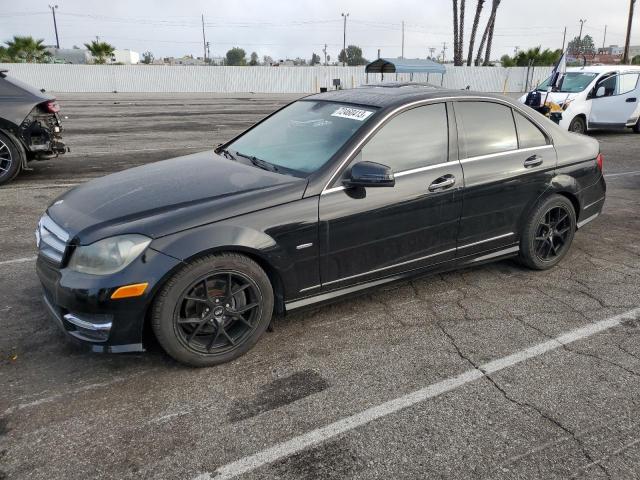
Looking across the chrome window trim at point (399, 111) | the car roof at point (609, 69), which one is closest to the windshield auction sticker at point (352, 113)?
the chrome window trim at point (399, 111)

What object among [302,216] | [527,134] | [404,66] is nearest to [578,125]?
[527,134]

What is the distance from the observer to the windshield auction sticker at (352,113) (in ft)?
12.2

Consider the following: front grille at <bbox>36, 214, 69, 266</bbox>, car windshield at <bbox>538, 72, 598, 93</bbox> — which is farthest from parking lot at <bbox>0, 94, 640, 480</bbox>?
car windshield at <bbox>538, 72, 598, 93</bbox>

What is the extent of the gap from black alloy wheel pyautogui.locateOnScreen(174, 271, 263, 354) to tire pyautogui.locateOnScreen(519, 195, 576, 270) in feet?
8.31

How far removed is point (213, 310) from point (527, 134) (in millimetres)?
3015

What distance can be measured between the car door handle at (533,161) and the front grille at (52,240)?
11.4ft

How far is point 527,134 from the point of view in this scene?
440cm

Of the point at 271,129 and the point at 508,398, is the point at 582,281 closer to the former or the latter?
the point at 508,398

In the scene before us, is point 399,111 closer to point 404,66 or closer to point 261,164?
point 261,164

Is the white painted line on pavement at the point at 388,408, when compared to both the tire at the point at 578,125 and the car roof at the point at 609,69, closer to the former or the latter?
the tire at the point at 578,125

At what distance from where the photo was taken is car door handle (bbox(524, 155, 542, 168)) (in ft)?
14.1

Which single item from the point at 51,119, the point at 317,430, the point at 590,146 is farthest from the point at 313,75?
the point at 317,430

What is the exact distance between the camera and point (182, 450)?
2.49m

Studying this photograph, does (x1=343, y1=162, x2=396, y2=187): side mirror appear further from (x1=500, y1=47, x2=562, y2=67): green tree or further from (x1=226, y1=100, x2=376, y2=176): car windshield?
(x1=500, y1=47, x2=562, y2=67): green tree
